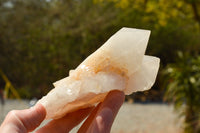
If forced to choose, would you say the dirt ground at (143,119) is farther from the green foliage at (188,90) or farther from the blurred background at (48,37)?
the blurred background at (48,37)

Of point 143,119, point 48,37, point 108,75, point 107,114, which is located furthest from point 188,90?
point 48,37

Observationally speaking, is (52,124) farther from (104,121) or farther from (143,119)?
(143,119)

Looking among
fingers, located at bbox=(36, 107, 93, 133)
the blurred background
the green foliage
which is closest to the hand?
fingers, located at bbox=(36, 107, 93, 133)

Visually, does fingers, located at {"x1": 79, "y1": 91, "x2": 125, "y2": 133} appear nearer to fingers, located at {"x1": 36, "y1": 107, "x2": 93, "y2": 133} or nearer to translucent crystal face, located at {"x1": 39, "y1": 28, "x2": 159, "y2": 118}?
translucent crystal face, located at {"x1": 39, "y1": 28, "x2": 159, "y2": 118}

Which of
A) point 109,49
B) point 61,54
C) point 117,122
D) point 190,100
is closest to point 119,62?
point 109,49

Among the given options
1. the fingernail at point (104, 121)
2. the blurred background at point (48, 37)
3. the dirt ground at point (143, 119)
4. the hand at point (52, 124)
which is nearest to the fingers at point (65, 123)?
the hand at point (52, 124)

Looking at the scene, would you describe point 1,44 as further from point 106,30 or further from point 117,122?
point 117,122
